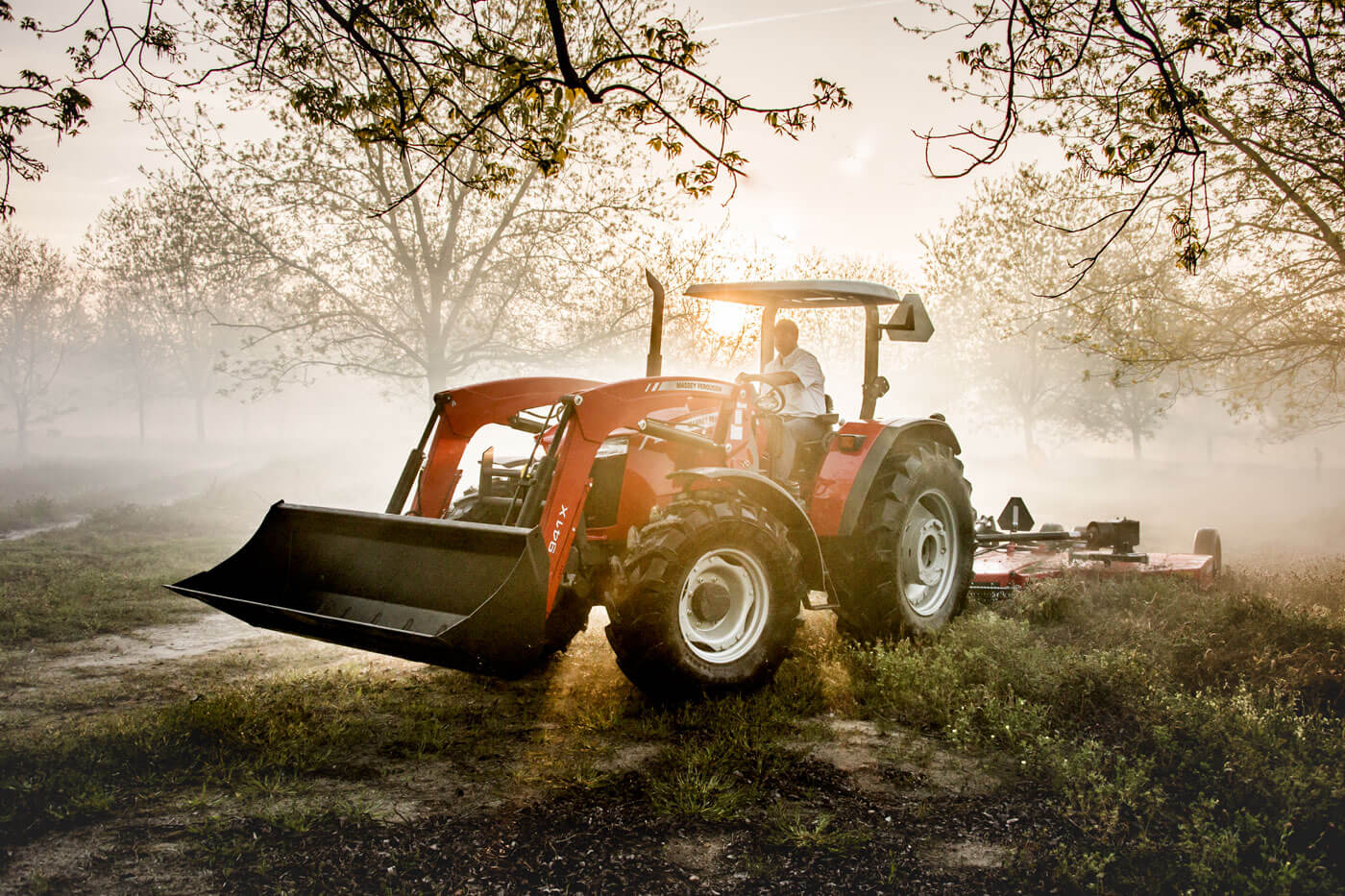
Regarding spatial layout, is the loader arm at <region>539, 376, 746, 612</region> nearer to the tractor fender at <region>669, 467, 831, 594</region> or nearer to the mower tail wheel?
the tractor fender at <region>669, 467, 831, 594</region>

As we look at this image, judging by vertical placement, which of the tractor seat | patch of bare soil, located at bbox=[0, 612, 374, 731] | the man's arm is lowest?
patch of bare soil, located at bbox=[0, 612, 374, 731]

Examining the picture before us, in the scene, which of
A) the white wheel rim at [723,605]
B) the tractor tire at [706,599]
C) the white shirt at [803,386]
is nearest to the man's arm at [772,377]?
the white shirt at [803,386]

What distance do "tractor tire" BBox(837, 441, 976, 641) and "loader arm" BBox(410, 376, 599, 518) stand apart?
2252 mm

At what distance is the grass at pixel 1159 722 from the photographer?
3.46 m

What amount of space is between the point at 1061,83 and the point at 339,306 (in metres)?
11.5

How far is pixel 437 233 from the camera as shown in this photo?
14.8 m

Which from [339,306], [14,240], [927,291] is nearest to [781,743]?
[339,306]

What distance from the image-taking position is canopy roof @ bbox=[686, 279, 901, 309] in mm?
5891

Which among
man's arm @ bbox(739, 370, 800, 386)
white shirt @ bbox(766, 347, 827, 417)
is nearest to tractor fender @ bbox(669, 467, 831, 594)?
man's arm @ bbox(739, 370, 800, 386)

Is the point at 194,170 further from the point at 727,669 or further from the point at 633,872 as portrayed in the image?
the point at 633,872

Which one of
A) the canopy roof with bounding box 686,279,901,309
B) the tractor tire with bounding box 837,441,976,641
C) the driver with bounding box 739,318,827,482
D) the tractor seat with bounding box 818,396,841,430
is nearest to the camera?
the canopy roof with bounding box 686,279,901,309

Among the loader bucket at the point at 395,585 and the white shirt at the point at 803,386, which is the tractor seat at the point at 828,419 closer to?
the white shirt at the point at 803,386

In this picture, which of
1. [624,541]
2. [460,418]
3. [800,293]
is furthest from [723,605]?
[800,293]

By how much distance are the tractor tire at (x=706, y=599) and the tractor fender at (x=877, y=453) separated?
90cm
